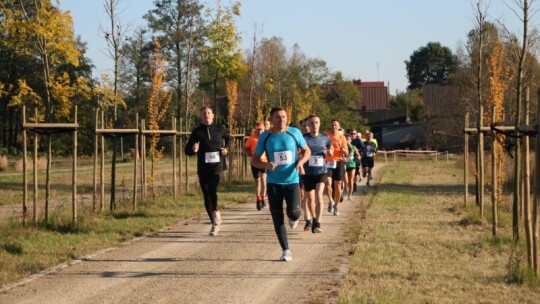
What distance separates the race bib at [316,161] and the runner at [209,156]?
155cm

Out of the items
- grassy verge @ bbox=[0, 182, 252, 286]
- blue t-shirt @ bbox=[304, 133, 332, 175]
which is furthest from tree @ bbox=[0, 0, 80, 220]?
blue t-shirt @ bbox=[304, 133, 332, 175]

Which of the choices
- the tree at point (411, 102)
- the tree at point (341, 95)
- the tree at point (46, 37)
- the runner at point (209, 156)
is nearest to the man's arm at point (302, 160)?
the runner at point (209, 156)

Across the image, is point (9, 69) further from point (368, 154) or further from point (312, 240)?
point (312, 240)

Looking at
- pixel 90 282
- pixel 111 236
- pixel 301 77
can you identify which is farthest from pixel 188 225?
pixel 301 77

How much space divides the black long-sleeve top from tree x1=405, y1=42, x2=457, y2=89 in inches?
4323

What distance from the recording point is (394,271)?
9.87 m

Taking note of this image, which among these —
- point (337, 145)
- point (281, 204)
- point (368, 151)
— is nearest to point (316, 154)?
point (337, 145)

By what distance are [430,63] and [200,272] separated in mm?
116873

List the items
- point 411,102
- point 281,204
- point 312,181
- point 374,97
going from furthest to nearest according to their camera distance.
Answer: point 374,97, point 411,102, point 312,181, point 281,204

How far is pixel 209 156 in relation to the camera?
1419cm

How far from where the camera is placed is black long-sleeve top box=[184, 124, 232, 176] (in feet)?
46.4

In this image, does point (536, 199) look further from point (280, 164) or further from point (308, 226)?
point (308, 226)

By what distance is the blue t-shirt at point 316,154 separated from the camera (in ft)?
47.8

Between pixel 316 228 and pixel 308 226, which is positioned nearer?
pixel 316 228
